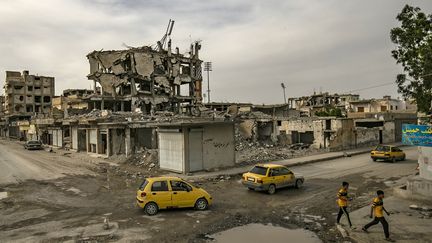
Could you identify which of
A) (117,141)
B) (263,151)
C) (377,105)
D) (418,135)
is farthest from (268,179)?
(377,105)

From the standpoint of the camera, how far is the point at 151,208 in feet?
46.3

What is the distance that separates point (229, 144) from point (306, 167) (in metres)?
6.73

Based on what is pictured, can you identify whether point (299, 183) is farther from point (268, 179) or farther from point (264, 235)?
point (264, 235)

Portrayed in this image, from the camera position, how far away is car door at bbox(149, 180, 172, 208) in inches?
559

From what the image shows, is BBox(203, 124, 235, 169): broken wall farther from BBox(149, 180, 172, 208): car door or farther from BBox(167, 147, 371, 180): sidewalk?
BBox(149, 180, 172, 208): car door

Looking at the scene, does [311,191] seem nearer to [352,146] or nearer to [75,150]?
[352,146]

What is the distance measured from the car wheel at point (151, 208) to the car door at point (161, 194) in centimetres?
17

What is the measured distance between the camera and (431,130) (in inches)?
585

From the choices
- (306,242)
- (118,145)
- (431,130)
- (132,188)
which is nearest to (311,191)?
(431,130)

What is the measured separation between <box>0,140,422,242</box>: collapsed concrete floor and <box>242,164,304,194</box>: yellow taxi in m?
0.42

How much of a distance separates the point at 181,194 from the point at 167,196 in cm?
61

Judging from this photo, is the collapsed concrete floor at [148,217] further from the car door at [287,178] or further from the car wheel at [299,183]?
the car door at [287,178]

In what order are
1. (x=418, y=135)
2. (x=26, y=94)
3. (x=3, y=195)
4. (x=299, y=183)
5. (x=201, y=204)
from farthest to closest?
(x=26, y=94) → (x=299, y=183) → (x=3, y=195) → (x=418, y=135) → (x=201, y=204)

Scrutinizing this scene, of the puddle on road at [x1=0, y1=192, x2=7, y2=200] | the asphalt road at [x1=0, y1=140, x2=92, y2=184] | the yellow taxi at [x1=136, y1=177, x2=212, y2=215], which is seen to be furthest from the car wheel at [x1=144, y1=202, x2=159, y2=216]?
the asphalt road at [x1=0, y1=140, x2=92, y2=184]
